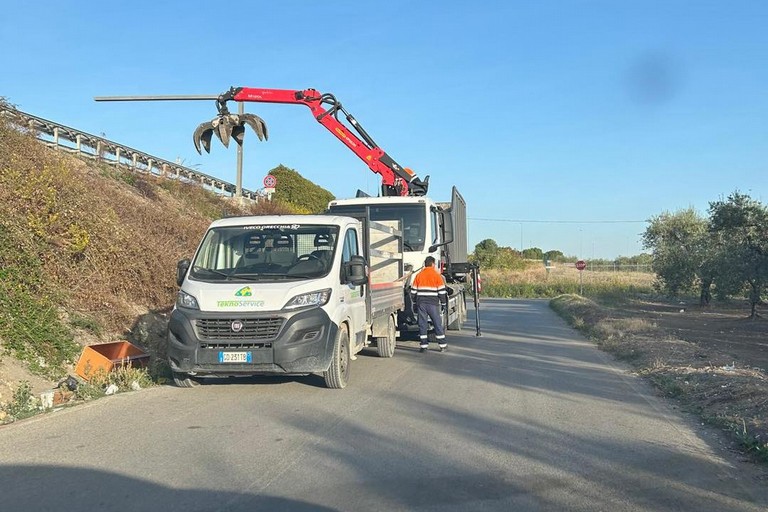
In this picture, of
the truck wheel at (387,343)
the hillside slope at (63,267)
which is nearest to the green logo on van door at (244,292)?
the hillside slope at (63,267)

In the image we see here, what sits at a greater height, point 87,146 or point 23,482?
point 87,146

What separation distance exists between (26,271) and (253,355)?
4.35m

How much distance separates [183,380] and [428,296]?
5.61 meters

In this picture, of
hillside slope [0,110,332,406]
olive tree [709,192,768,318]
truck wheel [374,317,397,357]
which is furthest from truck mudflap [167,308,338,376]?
olive tree [709,192,768,318]

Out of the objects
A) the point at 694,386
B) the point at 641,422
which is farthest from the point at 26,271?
the point at 694,386

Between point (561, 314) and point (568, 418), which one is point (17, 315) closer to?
point (568, 418)

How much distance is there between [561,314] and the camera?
28.0 meters

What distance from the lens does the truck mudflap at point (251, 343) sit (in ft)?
26.6

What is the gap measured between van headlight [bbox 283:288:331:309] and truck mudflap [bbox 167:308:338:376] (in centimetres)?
10

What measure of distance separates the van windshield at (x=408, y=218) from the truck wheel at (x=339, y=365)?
5.25 meters

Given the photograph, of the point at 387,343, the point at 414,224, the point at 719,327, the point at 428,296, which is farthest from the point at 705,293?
the point at 387,343

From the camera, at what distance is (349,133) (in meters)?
15.8

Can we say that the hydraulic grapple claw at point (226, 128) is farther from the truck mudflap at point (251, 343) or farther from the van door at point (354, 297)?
the truck mudflap at point (251, 343)

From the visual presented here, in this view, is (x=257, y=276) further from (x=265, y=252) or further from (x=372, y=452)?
(x=372, y=452)
